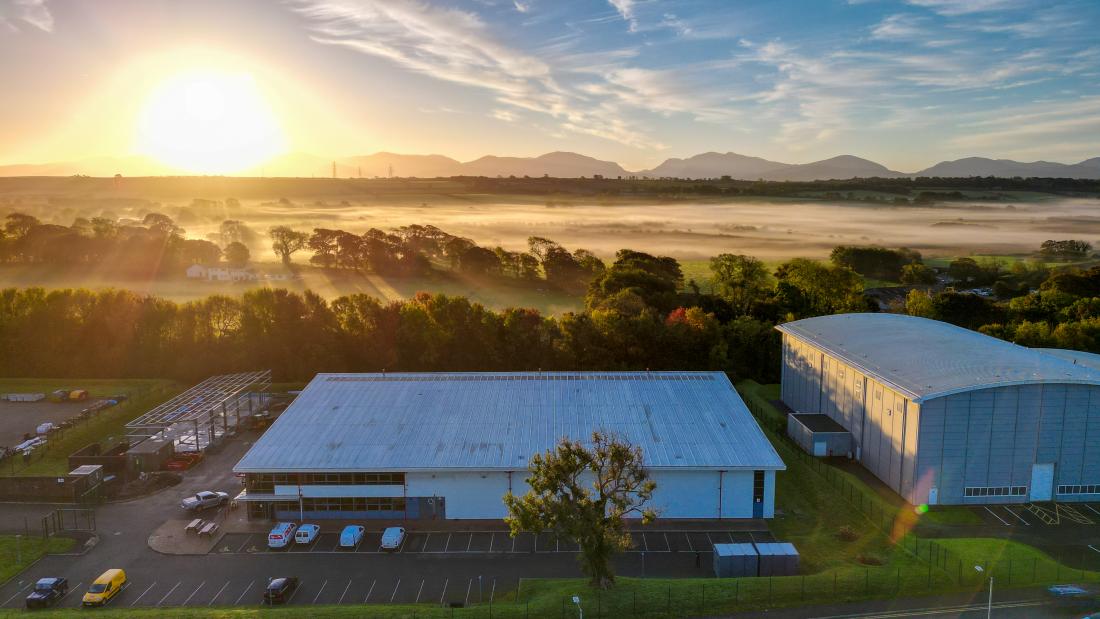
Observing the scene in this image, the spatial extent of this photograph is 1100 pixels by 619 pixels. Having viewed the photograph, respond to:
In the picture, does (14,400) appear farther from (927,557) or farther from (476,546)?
(927,557)

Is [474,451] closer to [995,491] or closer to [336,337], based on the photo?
[995,491]

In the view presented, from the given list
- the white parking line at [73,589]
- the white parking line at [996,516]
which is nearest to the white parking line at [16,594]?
the white parking line at [73,589]

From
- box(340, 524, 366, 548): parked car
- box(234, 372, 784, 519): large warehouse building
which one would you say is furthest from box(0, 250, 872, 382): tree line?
box(340, 524, 366, 548): parked car

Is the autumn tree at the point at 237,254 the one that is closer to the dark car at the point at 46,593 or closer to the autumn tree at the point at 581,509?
the dark car at the point at 46,593

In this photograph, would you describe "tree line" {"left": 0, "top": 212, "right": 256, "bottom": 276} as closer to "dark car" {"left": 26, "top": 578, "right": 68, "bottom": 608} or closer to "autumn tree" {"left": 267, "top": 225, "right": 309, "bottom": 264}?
"autumn tree" {"left": 267, "top": 225, "right": 309, "bottom": 264}

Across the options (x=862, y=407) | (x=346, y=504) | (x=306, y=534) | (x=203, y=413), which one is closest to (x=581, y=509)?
(x=306, y=534)

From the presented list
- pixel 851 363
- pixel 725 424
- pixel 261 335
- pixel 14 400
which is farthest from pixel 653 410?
pixel 14 400
